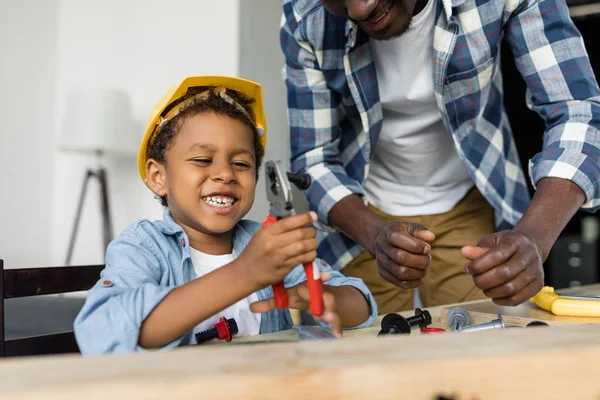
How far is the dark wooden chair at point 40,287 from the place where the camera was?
3.69 ft

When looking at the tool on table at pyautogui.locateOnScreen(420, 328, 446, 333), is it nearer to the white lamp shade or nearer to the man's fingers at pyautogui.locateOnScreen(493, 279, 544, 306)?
the man's fingers at pyautogui.locateOnScreen(493, 279, 544, 306)

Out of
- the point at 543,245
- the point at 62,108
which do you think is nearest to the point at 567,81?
the point at 543,245

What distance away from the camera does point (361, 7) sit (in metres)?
1.28

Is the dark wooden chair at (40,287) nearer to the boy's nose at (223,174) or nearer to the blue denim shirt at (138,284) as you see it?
the blue denim shirt at (138,284)

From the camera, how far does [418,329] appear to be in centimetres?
117

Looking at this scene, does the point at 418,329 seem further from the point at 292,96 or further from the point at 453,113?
the point at 292,96

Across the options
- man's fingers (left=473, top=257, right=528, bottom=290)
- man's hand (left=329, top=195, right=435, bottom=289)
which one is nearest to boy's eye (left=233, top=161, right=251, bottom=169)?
man's hand (left=329, top=195, right=435, bottom=289)

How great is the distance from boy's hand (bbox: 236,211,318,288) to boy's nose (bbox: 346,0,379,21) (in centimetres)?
57

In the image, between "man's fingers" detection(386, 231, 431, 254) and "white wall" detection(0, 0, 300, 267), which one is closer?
"man's fingers" detection(386, 231, 431, 254)

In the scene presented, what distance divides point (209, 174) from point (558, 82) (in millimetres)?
834

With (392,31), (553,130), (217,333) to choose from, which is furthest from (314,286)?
(553,130)

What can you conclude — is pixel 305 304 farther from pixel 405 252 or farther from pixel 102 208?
pixel 102 208

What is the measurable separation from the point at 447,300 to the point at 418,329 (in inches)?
25.9

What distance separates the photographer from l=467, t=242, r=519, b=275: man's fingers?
1.07 m
